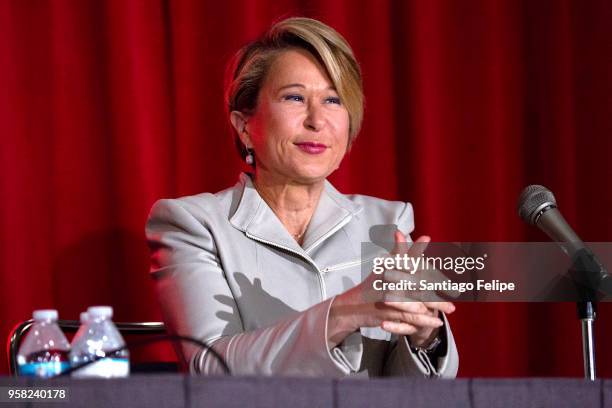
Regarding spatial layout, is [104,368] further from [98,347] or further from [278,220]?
[278,220]

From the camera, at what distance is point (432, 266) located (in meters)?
1.50

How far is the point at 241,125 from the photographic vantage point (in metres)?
2.18

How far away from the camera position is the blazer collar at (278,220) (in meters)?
2.00

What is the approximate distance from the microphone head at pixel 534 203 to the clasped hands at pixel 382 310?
0.23m

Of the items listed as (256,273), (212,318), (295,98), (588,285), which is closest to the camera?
(588,285)

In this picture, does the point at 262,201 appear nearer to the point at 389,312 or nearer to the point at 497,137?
the point at 389,312

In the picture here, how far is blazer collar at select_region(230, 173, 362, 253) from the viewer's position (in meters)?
2.00

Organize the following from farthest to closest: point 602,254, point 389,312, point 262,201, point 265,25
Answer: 1. point 265,25
2. point 262,201
3. point 602,254
4. point 389,312

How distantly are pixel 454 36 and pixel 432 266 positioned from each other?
1.63m

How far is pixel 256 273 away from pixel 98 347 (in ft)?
2.06

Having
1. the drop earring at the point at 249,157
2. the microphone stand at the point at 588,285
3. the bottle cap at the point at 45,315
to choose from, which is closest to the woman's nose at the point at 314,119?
the drop earring at the point at 249,157

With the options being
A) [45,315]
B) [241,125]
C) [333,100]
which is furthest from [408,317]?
[241,125]

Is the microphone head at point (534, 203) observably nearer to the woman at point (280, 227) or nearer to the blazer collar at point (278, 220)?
the woman at point (280, 227)

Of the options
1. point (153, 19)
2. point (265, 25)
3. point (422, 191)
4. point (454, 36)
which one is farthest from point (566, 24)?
point (153, 19)
